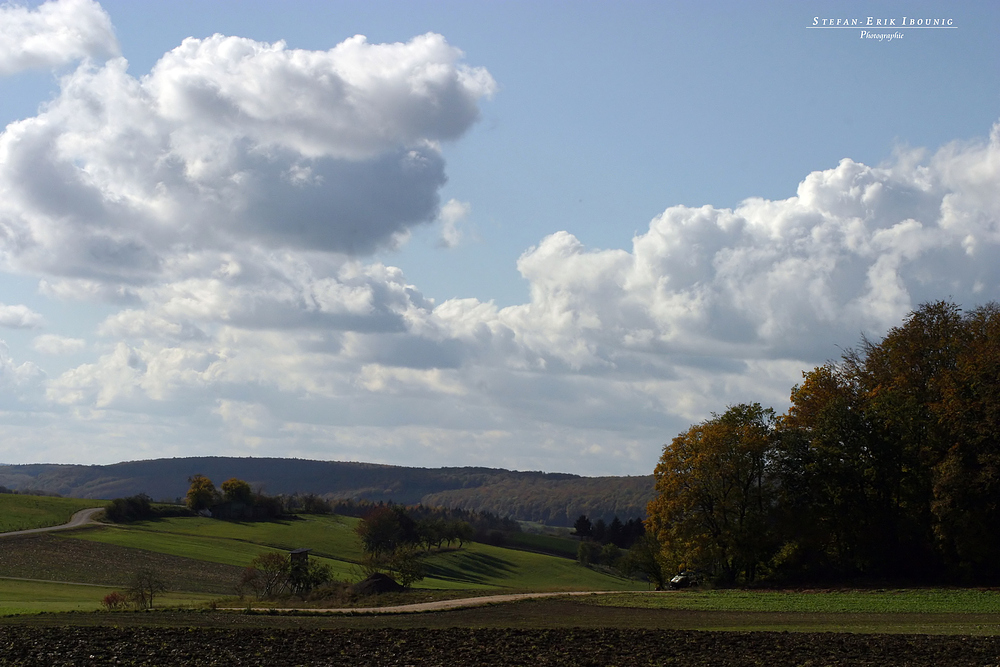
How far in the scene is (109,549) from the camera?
9806 centimetres

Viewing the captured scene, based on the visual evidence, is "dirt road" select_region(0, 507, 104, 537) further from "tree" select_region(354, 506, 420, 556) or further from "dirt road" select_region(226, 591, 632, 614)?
"dirt road" select_region(226, 591, 632, 614)

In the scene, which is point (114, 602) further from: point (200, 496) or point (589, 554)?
point (200, 496)

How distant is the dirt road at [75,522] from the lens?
4278 inches

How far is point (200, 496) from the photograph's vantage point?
157875 millimetres

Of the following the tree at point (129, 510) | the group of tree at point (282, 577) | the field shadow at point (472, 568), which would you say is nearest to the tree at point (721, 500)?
the group of tree at point (282, 577)

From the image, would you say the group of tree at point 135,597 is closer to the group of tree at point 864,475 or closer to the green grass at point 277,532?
the group of tree at point 864,475

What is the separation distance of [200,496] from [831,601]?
133 meters

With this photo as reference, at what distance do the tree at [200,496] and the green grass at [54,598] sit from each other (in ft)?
290

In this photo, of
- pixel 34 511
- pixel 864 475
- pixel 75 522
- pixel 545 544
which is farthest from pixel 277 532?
pixel 864 475

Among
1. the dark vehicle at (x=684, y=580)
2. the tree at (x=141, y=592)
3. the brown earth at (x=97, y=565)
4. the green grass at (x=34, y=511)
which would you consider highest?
the tree at (x=141, y=592)

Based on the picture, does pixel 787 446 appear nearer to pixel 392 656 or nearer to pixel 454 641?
pixel 454 641

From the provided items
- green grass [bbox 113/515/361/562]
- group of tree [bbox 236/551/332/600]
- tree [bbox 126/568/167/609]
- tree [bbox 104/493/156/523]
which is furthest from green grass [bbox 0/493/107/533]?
tree [bbox 126/568/167/609]

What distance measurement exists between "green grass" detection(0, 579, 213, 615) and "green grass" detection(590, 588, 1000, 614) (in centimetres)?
2629

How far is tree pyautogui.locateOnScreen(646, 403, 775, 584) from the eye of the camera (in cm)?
→ 5784
